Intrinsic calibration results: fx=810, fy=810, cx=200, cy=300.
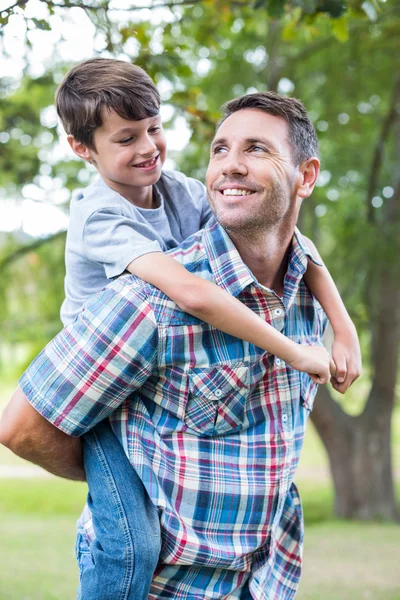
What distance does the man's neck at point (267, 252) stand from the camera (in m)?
2.13

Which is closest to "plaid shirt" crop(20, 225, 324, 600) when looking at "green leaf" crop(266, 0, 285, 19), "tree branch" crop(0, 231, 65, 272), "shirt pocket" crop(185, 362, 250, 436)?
"shirt pocket" crop(185, 362, 250, 436)

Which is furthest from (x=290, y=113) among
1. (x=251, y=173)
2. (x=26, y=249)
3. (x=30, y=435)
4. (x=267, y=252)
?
(x=26, y=249)

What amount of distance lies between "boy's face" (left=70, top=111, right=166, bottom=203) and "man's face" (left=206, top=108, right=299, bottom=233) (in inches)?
13.4

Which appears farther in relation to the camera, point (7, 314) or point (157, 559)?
point (7, 314)

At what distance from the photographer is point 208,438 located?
6.66 feet

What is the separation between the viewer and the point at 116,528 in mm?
1935

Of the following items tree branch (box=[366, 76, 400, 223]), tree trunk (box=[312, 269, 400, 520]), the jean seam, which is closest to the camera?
the jean seam

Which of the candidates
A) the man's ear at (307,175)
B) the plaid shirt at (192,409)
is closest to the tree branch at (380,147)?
the man's ear at (307,175)

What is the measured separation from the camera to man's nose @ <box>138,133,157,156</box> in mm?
2457

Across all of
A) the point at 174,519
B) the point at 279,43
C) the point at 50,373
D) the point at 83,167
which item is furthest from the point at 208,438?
the point at 83,167

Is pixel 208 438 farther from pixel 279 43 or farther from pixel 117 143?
pixel 279 43

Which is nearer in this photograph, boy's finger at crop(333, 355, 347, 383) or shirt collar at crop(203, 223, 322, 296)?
shirt collar at crop(203, 223, 322, 296)

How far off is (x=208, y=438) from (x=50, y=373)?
43cm

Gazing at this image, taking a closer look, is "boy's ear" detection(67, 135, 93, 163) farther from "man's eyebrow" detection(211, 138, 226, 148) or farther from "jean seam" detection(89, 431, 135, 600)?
"jean seam" detection(89, 431, 135, 600)
